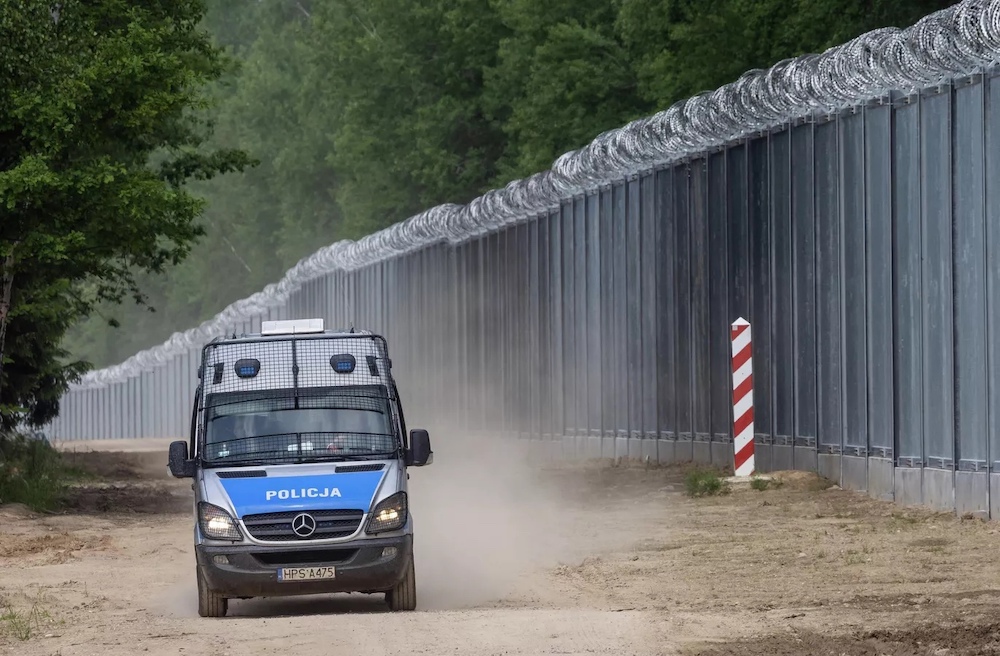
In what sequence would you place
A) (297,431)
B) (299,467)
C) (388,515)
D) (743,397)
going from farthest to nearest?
1. (743,397)
2. (297,431)
3. (299,467)
4. (388,515)

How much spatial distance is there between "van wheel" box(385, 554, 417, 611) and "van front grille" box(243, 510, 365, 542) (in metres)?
0.57

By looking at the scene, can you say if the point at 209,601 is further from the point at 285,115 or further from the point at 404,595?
the point at 285,115

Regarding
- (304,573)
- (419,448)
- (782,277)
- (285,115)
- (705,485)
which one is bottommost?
(705,485)

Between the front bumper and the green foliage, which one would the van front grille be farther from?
the green foliage

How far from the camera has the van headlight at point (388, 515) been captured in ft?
45.7

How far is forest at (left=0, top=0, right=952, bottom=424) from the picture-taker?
2422 cm

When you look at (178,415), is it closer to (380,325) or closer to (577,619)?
(380,325)

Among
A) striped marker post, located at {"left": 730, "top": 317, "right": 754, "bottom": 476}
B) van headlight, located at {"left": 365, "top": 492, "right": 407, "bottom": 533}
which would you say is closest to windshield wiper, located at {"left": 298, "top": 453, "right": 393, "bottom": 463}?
van headlight, located at {"left": 365, "top": 492, "right": 407, "bottom": 533}

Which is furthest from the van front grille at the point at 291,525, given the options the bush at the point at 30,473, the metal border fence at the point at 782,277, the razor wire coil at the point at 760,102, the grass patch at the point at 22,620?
the bush at the point at 30,473

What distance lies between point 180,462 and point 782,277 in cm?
981

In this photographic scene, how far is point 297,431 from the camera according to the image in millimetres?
14828

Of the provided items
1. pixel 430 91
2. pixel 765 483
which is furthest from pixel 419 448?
pixel 430 91

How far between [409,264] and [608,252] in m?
16.4

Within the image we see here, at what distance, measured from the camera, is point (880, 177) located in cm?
1941
